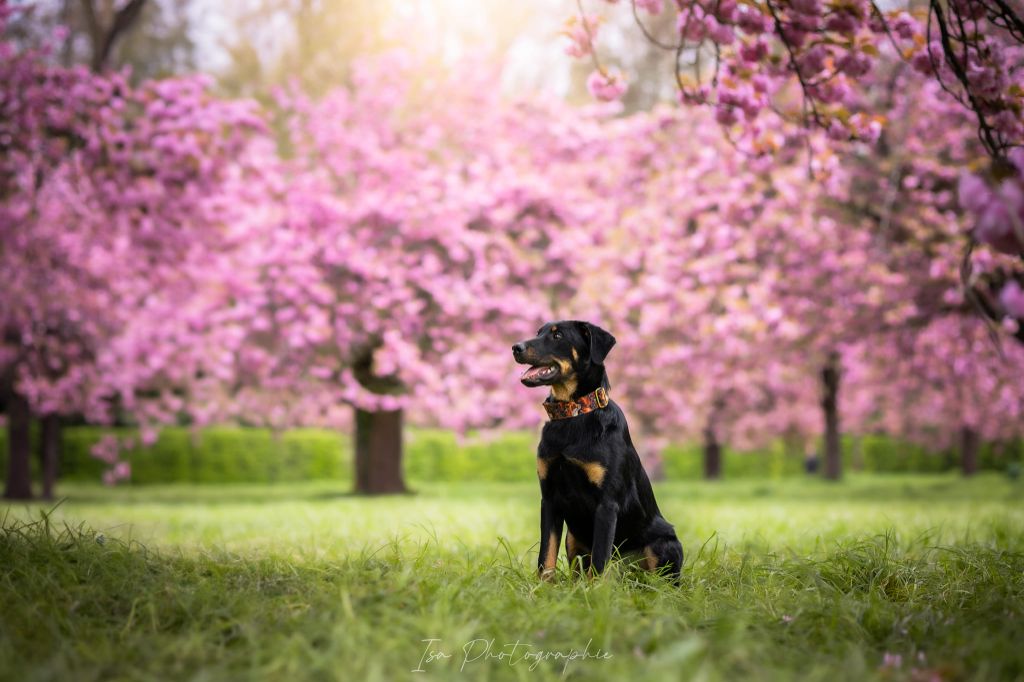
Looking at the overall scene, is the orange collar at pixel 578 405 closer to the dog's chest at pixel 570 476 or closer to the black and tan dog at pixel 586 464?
the black and tan dog at pixel 586 464

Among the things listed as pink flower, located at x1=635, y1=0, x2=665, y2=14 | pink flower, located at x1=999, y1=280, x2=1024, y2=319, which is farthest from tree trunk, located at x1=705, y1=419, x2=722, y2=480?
pink flower, located at x1=999, y1=280, x2=1024, y2=319

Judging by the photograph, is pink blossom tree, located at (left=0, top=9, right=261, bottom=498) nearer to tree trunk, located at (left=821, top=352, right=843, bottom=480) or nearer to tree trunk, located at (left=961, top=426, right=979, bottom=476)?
tree trunk, located at (left=821, top=352, right=843, bottom=480)

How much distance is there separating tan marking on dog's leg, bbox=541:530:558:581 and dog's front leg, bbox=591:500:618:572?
0.20 m

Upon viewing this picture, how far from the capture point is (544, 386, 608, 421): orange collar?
389 cm

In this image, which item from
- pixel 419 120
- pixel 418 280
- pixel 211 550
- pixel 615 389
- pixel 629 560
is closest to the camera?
pixel 629 560

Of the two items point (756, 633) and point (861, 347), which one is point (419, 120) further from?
point (756, 633)

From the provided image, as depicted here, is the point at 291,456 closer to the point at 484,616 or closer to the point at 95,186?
the point at 95,186

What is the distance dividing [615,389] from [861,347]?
15.7 feet

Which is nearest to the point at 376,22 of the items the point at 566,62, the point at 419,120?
the point at 566,62

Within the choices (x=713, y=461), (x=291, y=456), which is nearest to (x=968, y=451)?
(x=713, y=461)

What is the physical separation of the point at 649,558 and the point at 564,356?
109 cm

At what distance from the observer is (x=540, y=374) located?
3.87 metres

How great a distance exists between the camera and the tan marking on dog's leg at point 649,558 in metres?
4.00

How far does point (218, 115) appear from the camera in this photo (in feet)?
31.1
